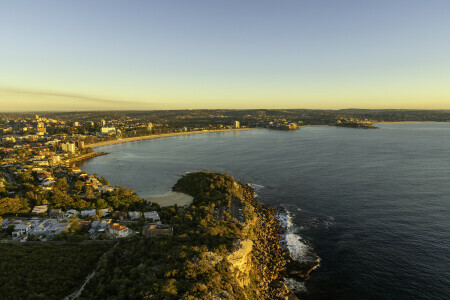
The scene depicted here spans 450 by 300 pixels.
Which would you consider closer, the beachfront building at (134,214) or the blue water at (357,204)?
the blue water at (357,204)

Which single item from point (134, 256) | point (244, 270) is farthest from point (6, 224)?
point (244, 270)

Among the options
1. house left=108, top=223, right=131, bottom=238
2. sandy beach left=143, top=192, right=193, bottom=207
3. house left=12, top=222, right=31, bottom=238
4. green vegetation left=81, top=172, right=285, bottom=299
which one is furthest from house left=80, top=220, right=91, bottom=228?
sandy beach left=143, top=192, right=193, bottom=207

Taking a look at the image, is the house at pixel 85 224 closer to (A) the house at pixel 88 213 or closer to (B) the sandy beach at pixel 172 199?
(A) the house at pixel 88 213

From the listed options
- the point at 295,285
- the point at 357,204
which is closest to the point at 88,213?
the point at 295,285

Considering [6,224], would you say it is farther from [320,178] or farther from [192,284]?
[320,178]

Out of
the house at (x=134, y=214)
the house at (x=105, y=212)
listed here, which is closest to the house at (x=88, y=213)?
the house at (x=105, y=212)

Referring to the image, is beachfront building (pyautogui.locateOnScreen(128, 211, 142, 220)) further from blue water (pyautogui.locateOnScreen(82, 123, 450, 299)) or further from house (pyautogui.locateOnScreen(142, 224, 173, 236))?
blue water (pyautogui.locateOnScreen(82, 123, 450, 299))
